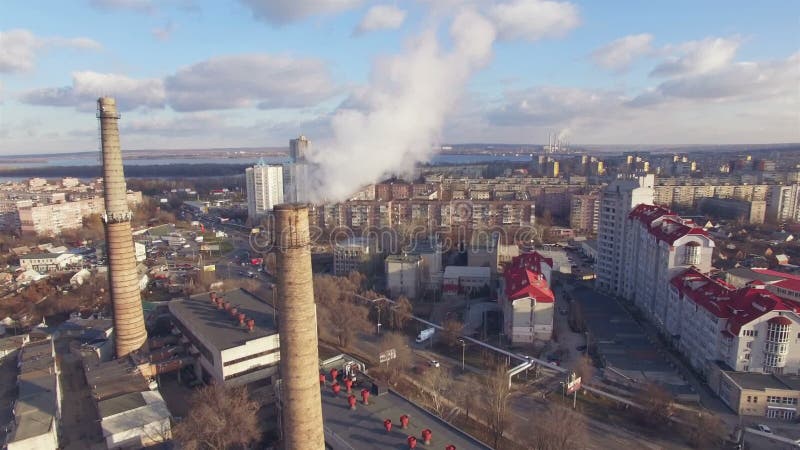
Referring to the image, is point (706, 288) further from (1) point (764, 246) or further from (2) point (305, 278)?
(1) point (764, 246)

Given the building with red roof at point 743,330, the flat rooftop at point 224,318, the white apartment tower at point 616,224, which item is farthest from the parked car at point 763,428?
the flat rooftop at point 224,318

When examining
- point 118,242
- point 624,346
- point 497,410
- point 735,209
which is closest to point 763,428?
point 624,346

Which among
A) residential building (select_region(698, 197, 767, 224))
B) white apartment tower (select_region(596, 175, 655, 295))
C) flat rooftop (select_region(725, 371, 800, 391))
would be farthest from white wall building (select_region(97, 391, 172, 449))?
residential building (select_region(698, 197, 767, 224))

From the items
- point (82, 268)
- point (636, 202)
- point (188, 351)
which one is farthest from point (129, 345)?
point (636, 202)

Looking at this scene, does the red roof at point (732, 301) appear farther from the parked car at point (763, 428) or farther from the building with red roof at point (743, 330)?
the parked car at point (763, 428)

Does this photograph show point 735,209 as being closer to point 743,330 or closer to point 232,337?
point 743,330

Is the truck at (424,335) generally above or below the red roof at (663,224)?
below

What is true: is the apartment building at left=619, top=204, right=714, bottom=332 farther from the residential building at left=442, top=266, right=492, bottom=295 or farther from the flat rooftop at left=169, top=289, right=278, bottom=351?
the flat rooftop at left=169, top=289, right=278, bottom=351

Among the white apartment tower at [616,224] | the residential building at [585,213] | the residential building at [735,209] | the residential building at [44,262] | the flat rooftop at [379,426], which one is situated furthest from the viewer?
the residential building at [585,213]
